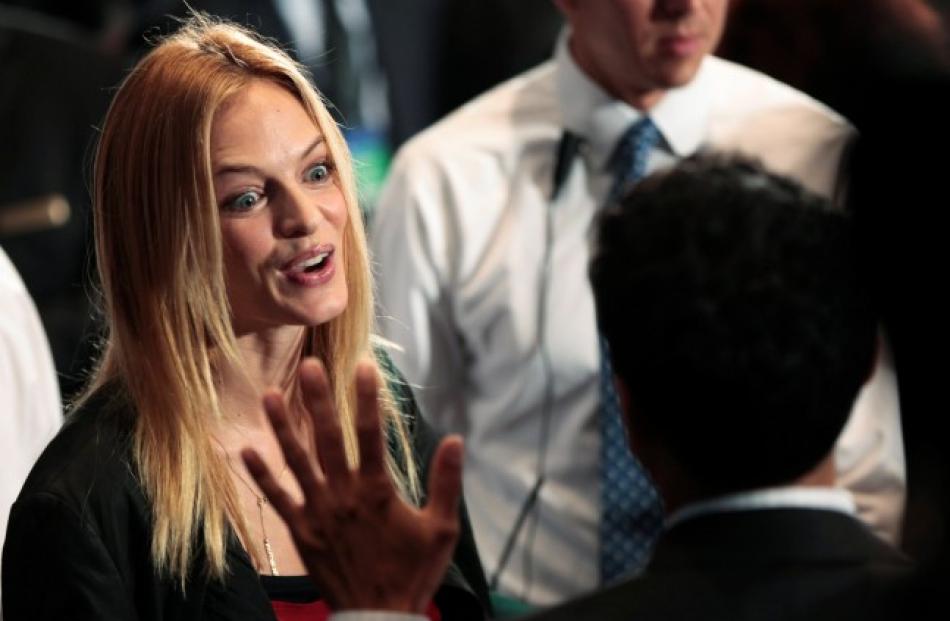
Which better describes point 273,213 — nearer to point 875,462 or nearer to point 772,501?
point 772,501

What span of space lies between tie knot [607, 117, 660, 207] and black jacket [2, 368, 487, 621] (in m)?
1.35

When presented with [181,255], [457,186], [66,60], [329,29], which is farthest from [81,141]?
[181,255]

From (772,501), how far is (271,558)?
0.71 m

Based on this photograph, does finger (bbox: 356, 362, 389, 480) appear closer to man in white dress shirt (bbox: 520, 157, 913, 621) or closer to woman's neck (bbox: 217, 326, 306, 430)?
man in white dress shirt (bbox: 520, 157, 913, 621)

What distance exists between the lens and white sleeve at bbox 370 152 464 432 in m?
3.25

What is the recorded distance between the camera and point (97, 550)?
1.96 m

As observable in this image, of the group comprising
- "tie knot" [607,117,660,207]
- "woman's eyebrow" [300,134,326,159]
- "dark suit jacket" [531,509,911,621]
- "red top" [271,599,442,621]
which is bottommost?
"red top" [271,599,442,621]

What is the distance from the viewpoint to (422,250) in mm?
3281

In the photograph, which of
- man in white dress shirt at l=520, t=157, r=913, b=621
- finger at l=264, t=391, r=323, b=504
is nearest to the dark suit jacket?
man in white dress shirt at l=520, t=157, r=913, b=621

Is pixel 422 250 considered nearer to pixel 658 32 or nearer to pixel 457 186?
pixel 457 186

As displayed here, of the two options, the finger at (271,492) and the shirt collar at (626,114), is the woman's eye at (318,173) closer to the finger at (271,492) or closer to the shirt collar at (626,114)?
the finger at (271,492)

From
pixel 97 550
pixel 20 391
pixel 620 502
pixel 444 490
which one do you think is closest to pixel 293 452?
pixel 444 490

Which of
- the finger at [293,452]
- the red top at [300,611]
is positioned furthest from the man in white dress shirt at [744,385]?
the red top at [300,611]

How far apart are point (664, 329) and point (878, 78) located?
690 mm
